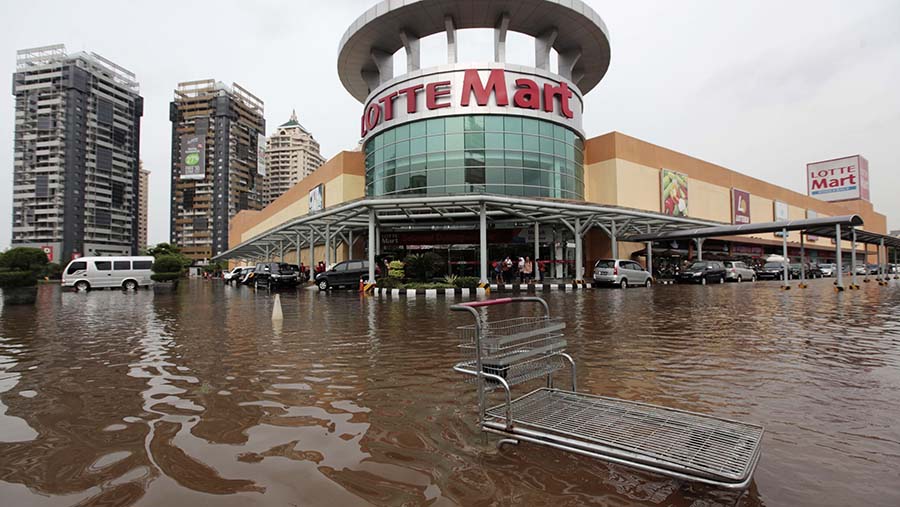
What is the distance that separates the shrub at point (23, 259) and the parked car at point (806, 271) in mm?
51635

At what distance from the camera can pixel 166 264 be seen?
99.5 feet

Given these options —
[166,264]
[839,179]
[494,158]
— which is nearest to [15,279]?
[166,264]

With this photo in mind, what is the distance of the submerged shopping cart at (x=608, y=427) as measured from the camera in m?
2.60

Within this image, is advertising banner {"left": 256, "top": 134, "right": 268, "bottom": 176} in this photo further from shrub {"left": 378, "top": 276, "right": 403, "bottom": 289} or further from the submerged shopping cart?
the submerged shopping cart

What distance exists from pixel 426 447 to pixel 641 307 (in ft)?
38.3

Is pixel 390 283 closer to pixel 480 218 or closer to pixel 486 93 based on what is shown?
pixel 480 218

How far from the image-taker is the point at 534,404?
150 inches

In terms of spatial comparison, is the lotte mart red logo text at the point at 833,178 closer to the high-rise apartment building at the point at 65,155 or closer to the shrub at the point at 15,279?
the shrub at the point at 15,279

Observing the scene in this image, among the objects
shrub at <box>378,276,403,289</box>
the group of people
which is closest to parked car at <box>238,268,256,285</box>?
shrub at <box>378,276,403,289</box>

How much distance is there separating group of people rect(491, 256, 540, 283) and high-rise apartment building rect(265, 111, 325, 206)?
415 ft

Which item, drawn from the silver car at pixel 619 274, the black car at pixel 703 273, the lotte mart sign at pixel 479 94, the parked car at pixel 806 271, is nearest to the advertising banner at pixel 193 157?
the lotte mart sign at pixel 479 94

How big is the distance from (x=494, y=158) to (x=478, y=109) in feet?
10.4

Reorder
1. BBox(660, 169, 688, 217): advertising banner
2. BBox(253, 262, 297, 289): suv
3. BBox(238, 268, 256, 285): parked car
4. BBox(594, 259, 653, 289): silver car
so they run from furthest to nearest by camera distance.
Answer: BBox(660, 169, 688, 217): advertising banner
BBox(238, 268, 256, 285): parked car
BBox(253, 262, 297, 289): suv
BBox(594, 259, 653, 289): silver car

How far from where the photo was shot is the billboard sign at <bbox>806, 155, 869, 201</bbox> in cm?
7069
